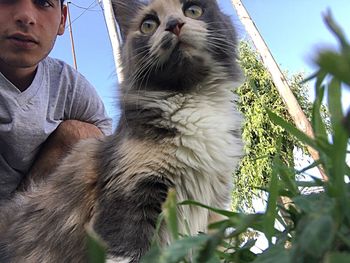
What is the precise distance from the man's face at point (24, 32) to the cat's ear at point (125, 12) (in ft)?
1.88

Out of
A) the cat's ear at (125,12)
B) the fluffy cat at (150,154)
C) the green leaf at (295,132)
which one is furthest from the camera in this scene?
the cat's ear at (125,12)

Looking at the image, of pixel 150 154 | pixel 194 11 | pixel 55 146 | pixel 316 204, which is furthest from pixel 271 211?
pixel 55 146

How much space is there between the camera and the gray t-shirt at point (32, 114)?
2916mm

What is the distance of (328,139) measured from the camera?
497 millimetres

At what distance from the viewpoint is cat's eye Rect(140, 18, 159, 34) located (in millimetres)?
2322

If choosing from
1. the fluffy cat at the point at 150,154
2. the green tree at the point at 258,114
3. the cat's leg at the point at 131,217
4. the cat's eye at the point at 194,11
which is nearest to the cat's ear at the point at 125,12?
the fluffy cat at the point at 150,154

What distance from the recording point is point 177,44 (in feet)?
6.87

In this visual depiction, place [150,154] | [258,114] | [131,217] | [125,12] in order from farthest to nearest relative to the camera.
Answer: [258,114], [125,12], [150,154], [131,217]

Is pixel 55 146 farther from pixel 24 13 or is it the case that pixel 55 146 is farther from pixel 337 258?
pixel 337 258

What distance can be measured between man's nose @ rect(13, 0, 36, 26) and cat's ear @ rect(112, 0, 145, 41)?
561 millimetres

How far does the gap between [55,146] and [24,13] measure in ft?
2.61

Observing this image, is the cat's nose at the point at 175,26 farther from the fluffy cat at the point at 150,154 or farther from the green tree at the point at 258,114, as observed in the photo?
the green tree at the point at 258,114

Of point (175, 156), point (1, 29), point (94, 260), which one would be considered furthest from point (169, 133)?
point (94, 260)

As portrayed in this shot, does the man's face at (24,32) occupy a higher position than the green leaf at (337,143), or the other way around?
the man's face at (24,32)
